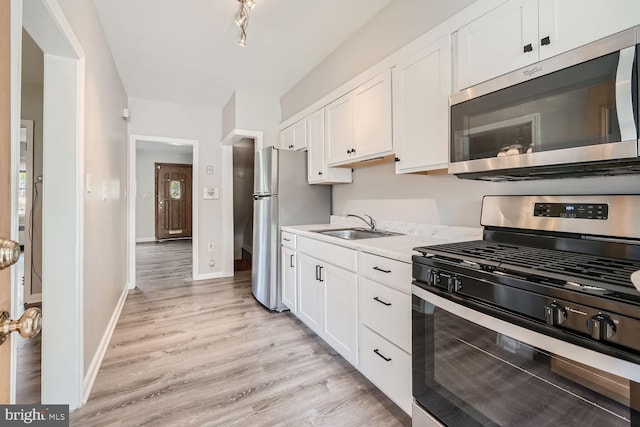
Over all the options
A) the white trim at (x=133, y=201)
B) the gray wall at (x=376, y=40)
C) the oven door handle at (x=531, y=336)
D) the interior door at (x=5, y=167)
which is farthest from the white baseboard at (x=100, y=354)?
the gray wall at (x=376, y=40)

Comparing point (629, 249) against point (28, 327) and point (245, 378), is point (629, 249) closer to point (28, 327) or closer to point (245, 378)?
point (28, 327)

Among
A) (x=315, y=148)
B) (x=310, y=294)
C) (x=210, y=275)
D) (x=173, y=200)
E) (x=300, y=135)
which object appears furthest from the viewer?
(x=173, y=200)

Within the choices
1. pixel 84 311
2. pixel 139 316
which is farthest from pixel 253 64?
pixel 139 316

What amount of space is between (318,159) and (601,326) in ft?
7.86

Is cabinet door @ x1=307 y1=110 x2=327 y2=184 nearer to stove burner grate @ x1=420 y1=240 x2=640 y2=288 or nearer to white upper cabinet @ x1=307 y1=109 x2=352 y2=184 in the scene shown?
white upper cabinet @ x1=307 y1=109 x2=352 y2=184

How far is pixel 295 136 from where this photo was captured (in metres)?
3.32

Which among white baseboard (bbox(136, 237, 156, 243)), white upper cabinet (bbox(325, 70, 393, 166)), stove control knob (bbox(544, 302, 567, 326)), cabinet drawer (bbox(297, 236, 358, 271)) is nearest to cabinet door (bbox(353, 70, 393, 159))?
white upper cabinet (bbox(325, 70, 393, 166))

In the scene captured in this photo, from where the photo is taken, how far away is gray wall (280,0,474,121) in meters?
1.82

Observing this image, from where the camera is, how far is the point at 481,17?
56.1 inches

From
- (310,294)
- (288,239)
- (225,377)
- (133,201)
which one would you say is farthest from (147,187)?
(225,377)

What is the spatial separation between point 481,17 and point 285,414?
2.25 metres

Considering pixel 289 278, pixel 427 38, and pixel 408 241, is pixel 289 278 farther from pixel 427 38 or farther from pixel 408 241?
pixel 427 38

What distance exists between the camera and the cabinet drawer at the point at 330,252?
188 centimetres

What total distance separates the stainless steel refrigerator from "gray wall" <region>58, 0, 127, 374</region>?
135 cm
